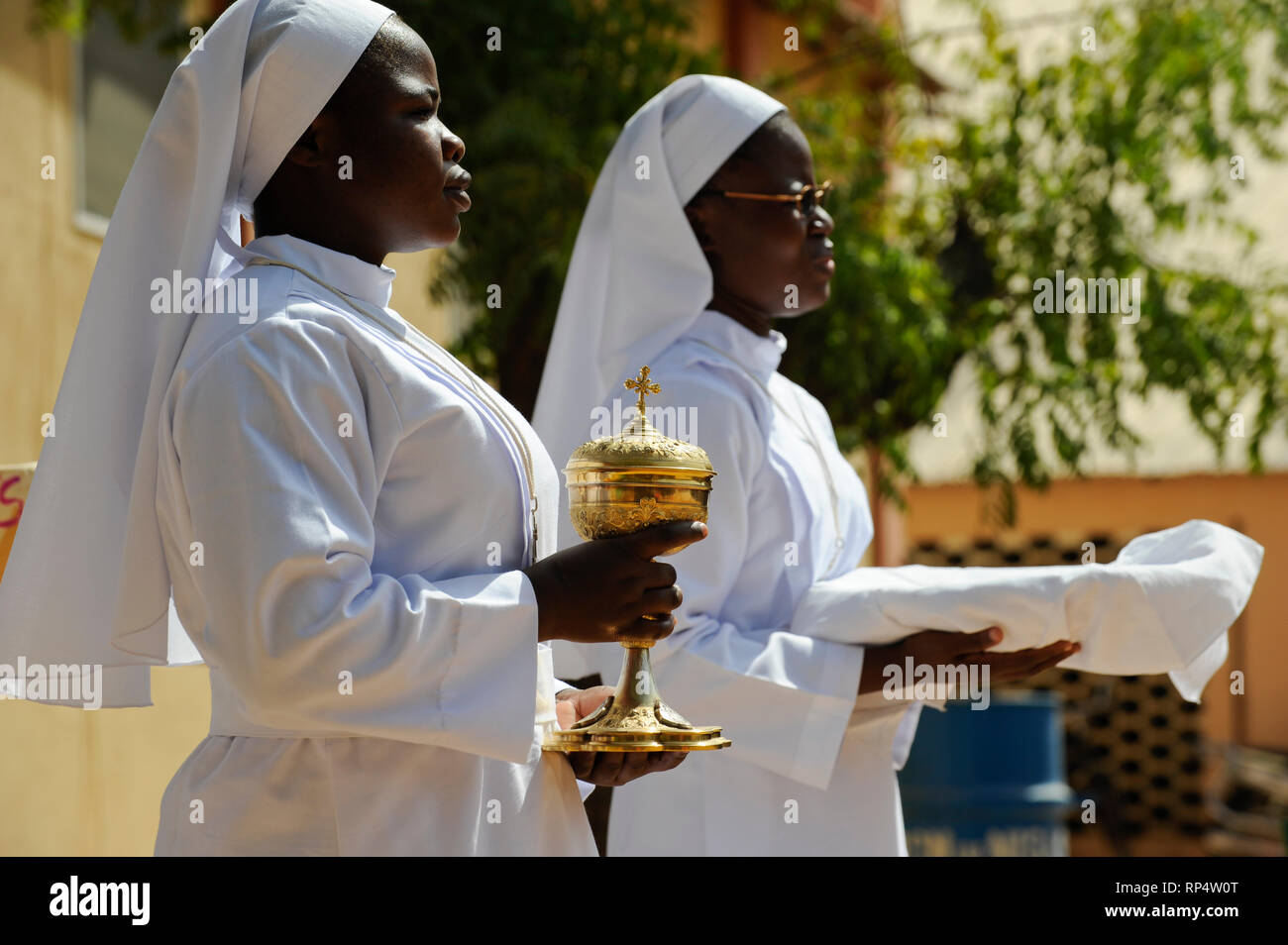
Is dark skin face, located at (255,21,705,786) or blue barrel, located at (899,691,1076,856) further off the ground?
dark skin face, located at (255,21,705,786)

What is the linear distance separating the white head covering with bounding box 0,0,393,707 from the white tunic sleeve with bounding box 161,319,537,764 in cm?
13

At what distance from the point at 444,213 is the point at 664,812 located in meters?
1.56

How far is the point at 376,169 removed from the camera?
227 cm

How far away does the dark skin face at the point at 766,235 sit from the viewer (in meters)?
3.47

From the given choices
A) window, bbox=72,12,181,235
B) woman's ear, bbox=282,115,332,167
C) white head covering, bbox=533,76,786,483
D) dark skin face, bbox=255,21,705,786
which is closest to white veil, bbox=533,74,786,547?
white head covering, bbox=533,76,786,483

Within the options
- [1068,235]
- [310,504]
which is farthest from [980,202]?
[310,504]

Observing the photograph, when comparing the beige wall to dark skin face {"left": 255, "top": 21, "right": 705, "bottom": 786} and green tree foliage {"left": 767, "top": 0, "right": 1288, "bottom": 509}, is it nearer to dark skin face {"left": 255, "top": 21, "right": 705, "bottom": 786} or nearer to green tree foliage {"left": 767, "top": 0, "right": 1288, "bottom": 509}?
green tree foliage {"left": 767, "top": 0, "right": 1288, "bottom": 509}

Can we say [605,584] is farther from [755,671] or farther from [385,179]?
[755,671]

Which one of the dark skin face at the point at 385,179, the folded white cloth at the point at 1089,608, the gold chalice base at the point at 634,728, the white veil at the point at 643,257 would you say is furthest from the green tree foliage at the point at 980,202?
the gold chalice base at the point at 634,728

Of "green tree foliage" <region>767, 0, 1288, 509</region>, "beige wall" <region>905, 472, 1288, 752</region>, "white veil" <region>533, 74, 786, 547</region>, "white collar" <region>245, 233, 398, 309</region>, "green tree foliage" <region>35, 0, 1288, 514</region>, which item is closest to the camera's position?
"white collar" <region>245, 233, 398, 309</region>

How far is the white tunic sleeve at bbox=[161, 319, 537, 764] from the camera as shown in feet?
6.08

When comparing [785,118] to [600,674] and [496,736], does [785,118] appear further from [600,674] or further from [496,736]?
[496,736]

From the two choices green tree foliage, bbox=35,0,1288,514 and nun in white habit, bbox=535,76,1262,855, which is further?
green tree foliage, bbox=35,0,1288,514

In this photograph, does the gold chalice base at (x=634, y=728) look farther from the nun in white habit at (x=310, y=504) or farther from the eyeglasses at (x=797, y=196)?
the eyeglasses at (x=797, y=196)
